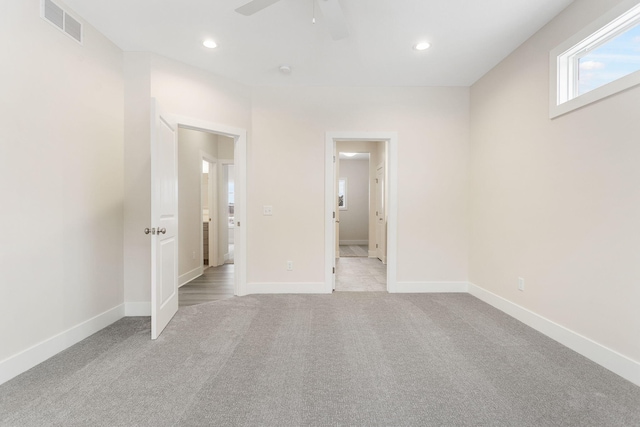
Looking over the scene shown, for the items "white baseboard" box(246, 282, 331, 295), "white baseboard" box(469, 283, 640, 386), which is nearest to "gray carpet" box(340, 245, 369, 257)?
"white baseboard" box(246, 282, 331, 295)

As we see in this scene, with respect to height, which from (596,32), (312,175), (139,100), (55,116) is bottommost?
(312,175)

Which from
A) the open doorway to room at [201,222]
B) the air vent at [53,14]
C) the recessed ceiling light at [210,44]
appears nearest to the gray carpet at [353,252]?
the open doorway to room at [201,222]

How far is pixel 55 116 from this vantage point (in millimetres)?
2146

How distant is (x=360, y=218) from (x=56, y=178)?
7522 millimetres

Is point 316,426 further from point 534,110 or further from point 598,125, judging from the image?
point 534,110

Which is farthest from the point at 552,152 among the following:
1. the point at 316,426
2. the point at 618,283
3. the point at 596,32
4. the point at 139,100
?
the point at 139,100

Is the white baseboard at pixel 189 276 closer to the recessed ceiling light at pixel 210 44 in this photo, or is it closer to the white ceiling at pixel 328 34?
the white ceiling at pixel 328 34

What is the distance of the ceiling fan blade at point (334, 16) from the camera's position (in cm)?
188

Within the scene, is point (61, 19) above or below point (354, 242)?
above

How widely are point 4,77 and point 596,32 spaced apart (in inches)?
160

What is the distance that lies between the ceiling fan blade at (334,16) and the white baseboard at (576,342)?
296 cm

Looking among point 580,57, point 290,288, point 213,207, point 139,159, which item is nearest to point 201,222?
point 213,207

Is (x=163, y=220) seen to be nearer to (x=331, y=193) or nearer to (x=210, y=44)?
(x=210, y=44)

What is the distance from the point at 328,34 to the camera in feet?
8.44
